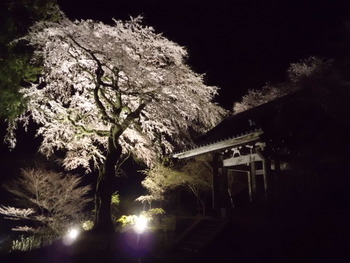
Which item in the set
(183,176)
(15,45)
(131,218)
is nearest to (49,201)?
(131,218)

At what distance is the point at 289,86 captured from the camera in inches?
745

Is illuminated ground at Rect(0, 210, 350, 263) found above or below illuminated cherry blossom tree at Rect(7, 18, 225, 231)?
below

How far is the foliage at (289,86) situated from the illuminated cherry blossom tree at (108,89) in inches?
274

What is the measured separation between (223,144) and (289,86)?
11868mm

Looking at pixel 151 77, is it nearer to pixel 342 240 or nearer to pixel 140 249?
pixel 140 249

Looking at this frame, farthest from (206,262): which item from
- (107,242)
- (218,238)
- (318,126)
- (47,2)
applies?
(47,2)

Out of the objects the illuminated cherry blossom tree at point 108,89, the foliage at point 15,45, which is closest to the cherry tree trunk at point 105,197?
the illuminated cherry blossom tree at point 108,89

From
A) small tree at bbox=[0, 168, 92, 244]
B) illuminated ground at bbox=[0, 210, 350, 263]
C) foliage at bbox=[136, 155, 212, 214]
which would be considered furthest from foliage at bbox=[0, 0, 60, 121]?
foliage at bbox=[136, 155, 212, 214]

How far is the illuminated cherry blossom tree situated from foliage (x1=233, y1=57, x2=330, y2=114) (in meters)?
6.97

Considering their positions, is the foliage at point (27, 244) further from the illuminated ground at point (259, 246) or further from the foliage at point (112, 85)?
the foliage at point (112, 85)

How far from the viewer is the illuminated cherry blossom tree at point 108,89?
34.4 ft

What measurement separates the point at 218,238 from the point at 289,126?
13.0 feet

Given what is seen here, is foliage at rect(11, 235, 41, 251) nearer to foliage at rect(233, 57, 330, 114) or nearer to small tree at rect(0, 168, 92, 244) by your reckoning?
small tree at rect(0, 168, 92, 244)

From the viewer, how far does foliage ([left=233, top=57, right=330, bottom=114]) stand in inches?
656
